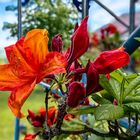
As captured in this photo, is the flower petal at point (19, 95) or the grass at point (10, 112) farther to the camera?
the grass at point (10, 112)

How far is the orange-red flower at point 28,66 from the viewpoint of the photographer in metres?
0.71

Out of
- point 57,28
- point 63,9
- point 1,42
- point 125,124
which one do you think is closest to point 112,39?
point 63,9

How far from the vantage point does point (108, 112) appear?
0.76 metres

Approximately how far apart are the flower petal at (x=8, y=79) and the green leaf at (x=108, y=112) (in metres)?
0.13

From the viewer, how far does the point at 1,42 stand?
6.02ft

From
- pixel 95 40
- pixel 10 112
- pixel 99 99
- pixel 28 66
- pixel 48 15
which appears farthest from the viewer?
pixel 10 112

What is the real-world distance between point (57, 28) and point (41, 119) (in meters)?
2.42

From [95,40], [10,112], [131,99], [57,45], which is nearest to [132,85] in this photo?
[131,99]

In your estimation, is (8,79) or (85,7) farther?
(85,7)

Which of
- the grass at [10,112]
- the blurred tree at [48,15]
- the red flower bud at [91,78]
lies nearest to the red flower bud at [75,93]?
the red flower bud at [91,78]

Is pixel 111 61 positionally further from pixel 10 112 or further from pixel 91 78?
pixel 10 112

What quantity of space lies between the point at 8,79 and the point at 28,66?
0.04 meters

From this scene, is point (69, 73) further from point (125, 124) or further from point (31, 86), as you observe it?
point (125, 124)

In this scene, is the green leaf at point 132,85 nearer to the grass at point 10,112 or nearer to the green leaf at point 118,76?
the green leaf at point 118,76
